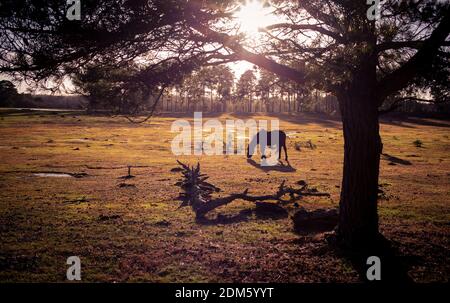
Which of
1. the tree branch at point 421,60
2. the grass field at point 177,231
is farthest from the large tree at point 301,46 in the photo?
the grass field at point 177,231

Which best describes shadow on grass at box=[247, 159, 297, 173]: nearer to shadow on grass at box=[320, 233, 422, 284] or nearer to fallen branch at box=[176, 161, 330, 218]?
fallen branch at box=[176, 161, 330, 218]

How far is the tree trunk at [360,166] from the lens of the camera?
25.2 ft

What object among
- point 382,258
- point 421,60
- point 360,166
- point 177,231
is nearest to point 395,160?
point 360,166

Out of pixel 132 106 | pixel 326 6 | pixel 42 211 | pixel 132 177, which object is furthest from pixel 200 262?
pixel 132 177

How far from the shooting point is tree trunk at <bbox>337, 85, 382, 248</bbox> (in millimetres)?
7691

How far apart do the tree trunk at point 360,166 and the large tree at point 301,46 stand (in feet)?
0.07

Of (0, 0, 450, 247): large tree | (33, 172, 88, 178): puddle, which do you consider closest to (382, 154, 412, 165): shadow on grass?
(0, 0, 450, 247): large tree

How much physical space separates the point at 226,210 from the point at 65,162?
15.4m

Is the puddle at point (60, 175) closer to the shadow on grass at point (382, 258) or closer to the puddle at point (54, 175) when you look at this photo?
the puddle at point (54, 175)

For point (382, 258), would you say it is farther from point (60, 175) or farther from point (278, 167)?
point (60, 175)

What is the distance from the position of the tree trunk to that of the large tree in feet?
0.07

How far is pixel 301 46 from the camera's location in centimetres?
695

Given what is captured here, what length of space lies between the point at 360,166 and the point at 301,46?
292cm

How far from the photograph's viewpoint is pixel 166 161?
81.3 ft
